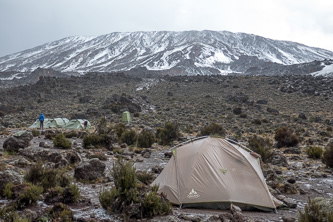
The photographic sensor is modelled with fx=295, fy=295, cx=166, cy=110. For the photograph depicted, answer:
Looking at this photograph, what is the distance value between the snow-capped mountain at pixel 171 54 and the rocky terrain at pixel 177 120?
5158 cm

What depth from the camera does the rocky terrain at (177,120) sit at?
7051 mm

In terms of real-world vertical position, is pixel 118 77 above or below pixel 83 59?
below

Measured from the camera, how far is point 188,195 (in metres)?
6.14

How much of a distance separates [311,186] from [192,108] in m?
24.7

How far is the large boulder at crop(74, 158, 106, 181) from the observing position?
768 cm

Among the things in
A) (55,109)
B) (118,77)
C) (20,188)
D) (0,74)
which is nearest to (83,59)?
(0,74)

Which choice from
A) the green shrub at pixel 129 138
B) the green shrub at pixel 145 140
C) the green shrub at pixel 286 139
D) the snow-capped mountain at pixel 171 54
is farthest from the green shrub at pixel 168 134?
the snow-capped mountain at pixel 171 54

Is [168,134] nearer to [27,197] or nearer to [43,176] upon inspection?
[43,176]

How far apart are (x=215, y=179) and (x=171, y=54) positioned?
403 ft

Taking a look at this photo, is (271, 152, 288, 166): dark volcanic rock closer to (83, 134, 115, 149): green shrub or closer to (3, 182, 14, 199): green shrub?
(83, 134, 115, 149): green shrub

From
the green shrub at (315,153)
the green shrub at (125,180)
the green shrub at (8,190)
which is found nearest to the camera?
the green shrub at (125,180)

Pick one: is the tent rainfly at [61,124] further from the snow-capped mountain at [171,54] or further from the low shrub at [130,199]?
the snow-capped mountain at [171,54]

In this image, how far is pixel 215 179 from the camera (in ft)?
20.6

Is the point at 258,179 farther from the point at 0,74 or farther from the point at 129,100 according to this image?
the point at 0,74
